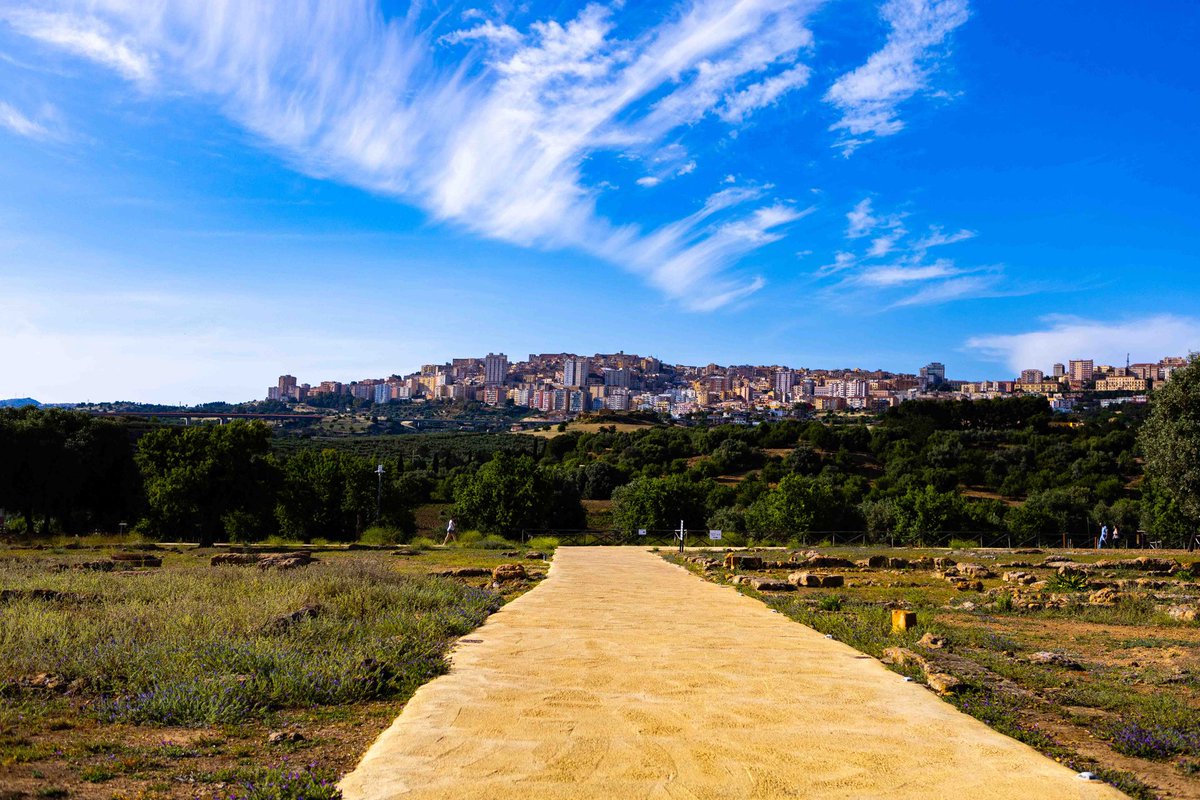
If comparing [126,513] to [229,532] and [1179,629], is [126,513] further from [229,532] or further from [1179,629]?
[1179,629]

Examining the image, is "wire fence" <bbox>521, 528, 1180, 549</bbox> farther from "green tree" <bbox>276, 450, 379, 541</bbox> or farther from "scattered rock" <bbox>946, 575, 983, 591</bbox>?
"scattered rock" <bbox>946, 575, 983, 591</bbox>

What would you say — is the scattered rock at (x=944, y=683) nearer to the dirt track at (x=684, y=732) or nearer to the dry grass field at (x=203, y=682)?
the dirt track at (x=684, y=732)

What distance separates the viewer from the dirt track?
5.87 meters

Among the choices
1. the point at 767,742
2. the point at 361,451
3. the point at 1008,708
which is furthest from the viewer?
the point at 361,451

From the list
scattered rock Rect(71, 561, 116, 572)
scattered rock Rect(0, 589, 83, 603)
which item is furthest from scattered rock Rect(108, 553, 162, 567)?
scattered rock Rect(0, 589, 83, 603)

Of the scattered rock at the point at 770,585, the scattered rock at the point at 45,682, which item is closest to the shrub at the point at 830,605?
the scattered rock at the point at 770,585

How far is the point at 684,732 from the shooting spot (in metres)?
7.20

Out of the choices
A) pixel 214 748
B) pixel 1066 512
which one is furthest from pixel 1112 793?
pixel 1066 512

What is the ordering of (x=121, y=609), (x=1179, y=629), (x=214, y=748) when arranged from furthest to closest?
(x=1179, y=629)
(x=121, y=609)
(x=214, y=748)

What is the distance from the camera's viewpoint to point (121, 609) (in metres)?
11.7

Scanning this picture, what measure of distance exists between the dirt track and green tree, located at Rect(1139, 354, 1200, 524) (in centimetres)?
2257

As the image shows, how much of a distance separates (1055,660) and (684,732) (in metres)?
7.24

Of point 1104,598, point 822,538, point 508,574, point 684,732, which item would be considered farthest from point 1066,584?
point 822,538

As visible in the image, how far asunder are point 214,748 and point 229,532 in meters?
Result: 50.5
